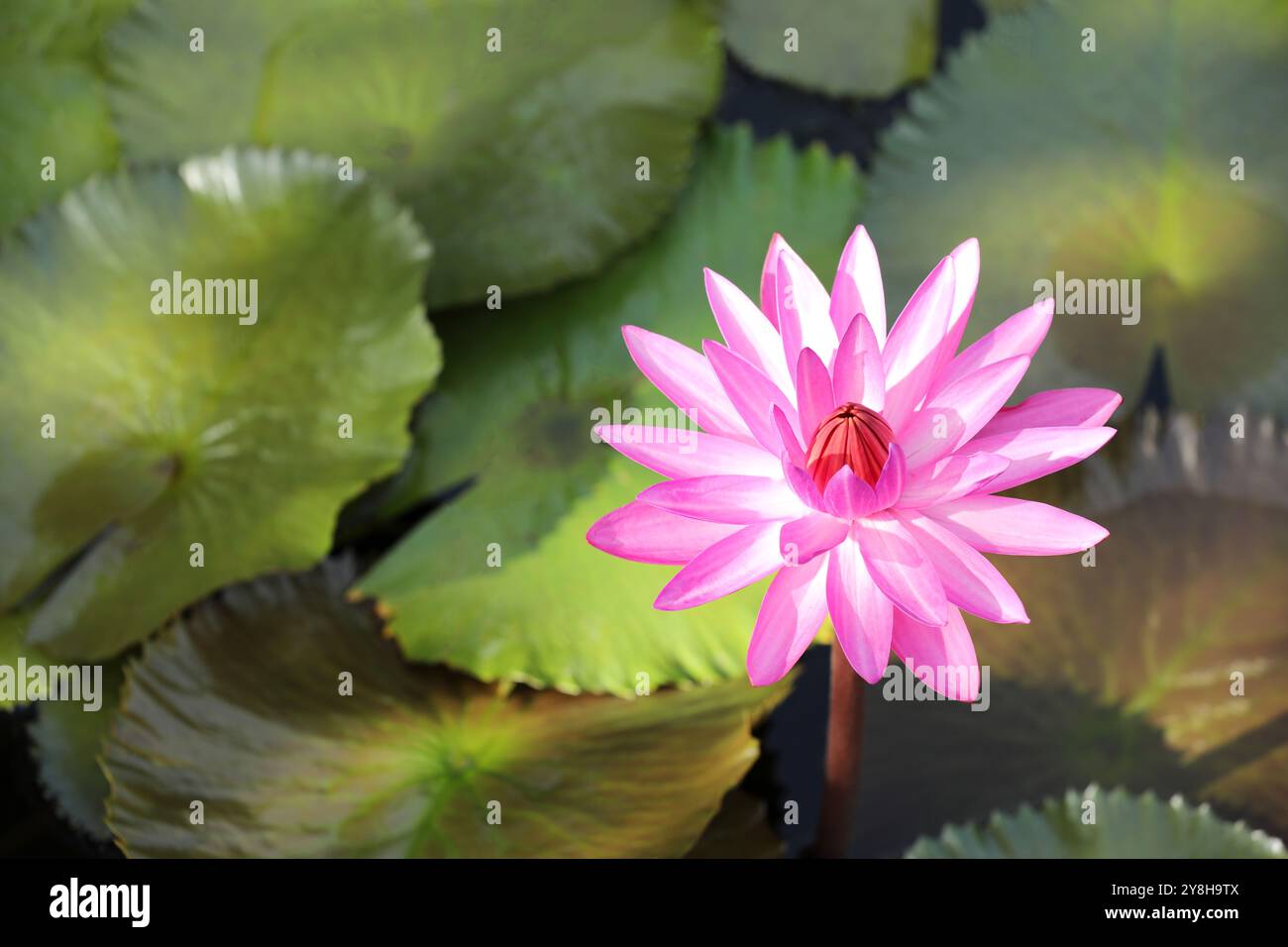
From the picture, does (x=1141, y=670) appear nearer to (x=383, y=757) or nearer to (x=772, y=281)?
(x=772, y=281)

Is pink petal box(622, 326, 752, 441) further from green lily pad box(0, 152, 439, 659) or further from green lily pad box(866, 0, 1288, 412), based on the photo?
green lily pad box(866, 0, 1288, 412)

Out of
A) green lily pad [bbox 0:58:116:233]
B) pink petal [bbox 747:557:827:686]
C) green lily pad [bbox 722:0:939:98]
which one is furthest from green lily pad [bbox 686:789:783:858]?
green lily pad [bbox 0:58:116:233]

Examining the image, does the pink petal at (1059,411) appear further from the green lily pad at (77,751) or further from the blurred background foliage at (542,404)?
the green lily pad at (77,751)

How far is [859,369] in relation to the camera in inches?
31.3

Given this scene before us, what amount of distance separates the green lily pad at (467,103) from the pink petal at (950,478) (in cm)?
85

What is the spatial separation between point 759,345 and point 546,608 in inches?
22.9

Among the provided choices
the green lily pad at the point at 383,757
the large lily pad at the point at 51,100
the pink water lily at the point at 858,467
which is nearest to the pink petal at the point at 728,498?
the pink water lily at the point at 858,467

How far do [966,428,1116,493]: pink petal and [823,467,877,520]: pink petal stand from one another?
0.09m

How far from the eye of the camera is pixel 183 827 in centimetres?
122

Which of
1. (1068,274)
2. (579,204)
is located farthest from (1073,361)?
(579,204)

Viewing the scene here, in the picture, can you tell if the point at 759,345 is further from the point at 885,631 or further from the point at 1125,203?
the point at 1125,203

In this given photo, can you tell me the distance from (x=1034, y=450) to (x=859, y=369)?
142mm

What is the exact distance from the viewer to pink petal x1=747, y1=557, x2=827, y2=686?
0.81m
